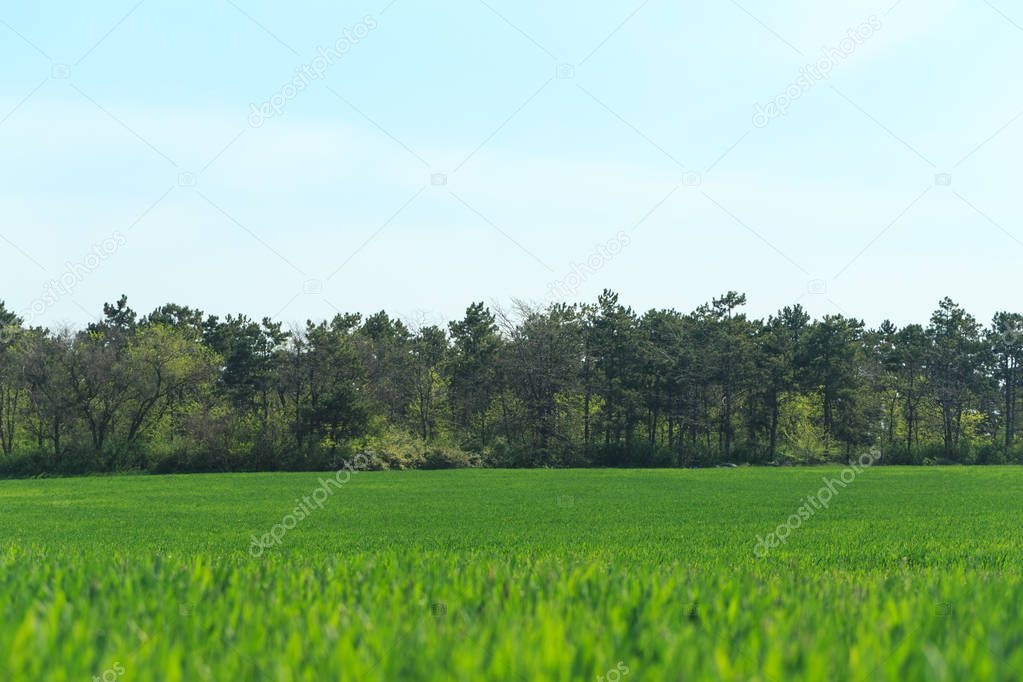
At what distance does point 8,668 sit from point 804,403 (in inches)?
3730

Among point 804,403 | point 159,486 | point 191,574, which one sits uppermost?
point 804,403

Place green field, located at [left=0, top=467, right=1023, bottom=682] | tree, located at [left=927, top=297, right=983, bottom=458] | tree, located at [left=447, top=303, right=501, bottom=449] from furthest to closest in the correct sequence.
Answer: tree, located at [left=927, top=297, right=983, bottom=458]
tree, located at [left=447, top=303, right=501, bottom=449]
green field, located at [left=0, top=467, right=1023, bottom=682]

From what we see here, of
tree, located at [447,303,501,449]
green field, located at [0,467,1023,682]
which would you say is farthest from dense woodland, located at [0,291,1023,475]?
green field, located at [0,467,1023,682]

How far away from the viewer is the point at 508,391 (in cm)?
8431

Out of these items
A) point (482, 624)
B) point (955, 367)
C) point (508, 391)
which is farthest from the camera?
point (955, 367)

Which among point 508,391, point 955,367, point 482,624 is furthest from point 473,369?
point 482,624

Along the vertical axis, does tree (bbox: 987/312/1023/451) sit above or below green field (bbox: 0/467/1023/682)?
above

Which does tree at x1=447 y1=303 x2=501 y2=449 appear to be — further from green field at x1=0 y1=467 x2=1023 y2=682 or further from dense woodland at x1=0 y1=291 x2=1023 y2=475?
green field at x1=0 y1=467 x2=1023 y2=682

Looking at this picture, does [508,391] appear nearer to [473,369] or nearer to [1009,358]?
[473,369]

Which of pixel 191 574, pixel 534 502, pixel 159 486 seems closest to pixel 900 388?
pixel 534 502

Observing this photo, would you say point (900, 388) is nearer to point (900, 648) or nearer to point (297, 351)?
point (297, 351)

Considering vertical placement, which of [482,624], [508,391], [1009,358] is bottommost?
[482,624]

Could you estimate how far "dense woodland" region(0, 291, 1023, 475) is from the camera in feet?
209

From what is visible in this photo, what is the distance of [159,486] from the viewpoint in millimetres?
44000
